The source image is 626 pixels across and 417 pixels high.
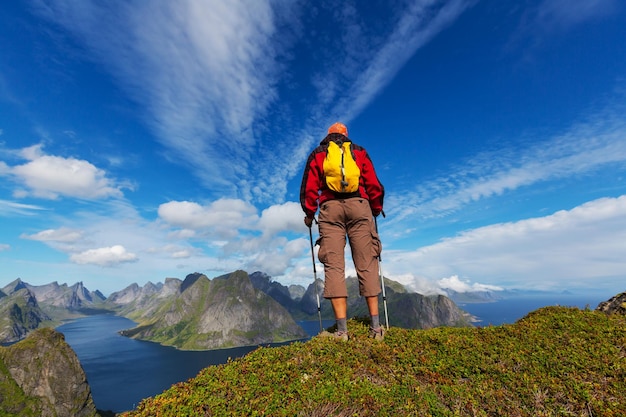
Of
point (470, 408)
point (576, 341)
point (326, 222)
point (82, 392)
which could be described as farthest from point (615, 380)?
point (82, 392)

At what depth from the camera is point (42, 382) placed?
187 metres

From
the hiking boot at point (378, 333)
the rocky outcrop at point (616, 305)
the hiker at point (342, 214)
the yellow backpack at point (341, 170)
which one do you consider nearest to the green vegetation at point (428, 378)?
the hiking boot at point (378, 333)

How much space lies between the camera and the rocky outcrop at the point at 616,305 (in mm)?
9566

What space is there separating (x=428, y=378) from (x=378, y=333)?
2369 mm

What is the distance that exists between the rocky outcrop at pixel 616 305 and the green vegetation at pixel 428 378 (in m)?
2.24

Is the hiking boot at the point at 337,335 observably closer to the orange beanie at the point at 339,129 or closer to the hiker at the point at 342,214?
the hiker at the point at 342,214

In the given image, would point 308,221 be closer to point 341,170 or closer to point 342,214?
point 342,214

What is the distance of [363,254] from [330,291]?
1.45m

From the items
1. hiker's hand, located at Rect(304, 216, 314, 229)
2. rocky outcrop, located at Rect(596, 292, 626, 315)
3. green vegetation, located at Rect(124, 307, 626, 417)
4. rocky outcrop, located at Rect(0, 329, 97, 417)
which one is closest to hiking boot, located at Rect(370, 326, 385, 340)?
green vegetation, located at Rect(124, 307, 626, 417)

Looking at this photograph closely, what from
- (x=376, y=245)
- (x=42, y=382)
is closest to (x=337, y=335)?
(x=376, y=245)

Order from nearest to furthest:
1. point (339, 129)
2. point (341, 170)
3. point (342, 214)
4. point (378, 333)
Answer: point (378, 333) → point (341, 170) → point (342, 214) → point (339, 129)

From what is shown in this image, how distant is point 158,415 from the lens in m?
4.84

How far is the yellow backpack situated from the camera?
8.55 meters

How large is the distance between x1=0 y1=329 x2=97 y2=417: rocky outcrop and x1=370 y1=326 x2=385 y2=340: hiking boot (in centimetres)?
23060
